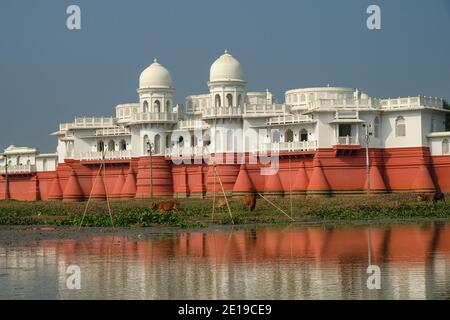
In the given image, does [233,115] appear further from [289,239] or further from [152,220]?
[289,239]

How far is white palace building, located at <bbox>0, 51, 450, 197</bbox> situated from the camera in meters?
65.1

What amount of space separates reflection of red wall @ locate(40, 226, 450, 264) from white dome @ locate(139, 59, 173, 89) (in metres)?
33.4

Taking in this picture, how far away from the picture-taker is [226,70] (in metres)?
70.0

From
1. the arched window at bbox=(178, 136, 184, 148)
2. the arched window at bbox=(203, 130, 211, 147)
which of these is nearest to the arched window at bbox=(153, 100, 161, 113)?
the arched window at bbox=(178, 136, 184, 148)

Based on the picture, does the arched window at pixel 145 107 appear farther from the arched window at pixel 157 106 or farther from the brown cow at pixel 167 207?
the brown cow at pixel 167 207

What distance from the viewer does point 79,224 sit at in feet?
157

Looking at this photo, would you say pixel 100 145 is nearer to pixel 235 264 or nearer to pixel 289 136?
pixel 289 136

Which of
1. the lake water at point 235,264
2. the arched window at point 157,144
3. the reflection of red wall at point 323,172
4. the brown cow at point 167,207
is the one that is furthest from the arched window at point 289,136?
the lake water at point 235,264

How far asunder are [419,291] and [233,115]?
47.4 meters

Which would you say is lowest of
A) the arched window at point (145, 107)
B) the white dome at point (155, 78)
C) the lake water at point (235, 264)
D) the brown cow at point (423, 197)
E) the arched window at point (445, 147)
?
the lake water at point (235, 264)

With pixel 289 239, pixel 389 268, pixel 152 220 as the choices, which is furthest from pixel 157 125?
pixel 389 268

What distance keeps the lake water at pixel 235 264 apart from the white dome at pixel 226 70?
2939 cm

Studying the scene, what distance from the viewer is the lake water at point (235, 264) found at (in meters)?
23.4

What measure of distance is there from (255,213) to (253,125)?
17.1 m
